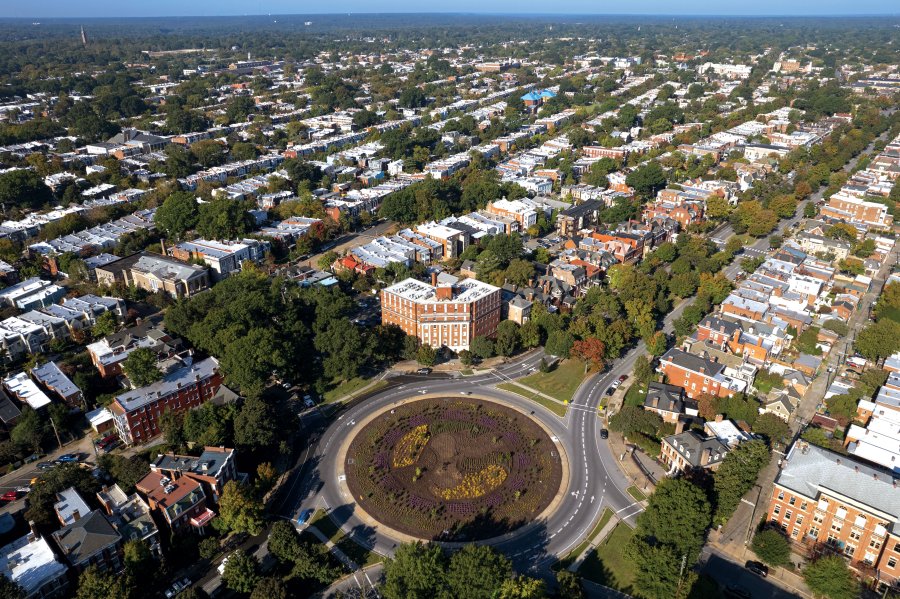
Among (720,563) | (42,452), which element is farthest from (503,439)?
(42,452)

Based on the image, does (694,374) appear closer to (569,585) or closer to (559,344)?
(559,344)

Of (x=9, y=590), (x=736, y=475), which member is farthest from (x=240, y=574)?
(x=736, y=475)

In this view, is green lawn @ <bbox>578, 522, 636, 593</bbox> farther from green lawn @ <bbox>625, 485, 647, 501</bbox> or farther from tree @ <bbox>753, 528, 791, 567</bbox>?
tree @ <bbox>753, 528, 791, 567</bbox>

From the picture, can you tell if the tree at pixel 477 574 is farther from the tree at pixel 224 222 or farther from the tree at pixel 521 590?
the tree at pixel 224 222

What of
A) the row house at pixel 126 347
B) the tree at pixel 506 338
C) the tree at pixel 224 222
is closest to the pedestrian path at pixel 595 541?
the tree at pixel 506 338

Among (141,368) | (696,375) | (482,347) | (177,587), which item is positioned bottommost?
(177,587)
